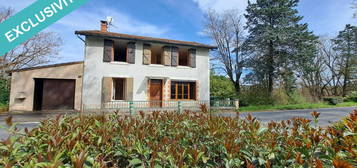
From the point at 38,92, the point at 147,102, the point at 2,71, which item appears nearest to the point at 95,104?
the point at 147,102

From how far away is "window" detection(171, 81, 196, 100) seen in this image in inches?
562

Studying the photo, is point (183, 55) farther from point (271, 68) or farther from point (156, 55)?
point (271, 68)

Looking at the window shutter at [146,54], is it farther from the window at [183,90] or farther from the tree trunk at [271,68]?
the tree trunk at [271,68]

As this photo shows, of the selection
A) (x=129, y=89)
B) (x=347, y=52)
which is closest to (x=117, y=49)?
(x=129, y=89)

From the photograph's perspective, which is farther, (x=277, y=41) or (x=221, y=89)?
(x=221, y=89)

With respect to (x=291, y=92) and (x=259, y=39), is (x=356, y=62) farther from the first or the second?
(x=259, y=39)

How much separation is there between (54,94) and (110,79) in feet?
15.2

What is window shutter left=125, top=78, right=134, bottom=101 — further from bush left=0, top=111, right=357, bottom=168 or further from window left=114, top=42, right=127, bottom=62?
bush left=0, top=111, right=357, bottom=168

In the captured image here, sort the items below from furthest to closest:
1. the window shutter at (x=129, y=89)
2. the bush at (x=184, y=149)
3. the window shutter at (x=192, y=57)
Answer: the window shutter at (x=192, y=57)
the window shutter at (x=129, y=89)
the bush at (x=184, y=149)

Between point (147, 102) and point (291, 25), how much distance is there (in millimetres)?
17387

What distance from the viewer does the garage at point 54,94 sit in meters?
12.4

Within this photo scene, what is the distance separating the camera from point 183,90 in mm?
14594

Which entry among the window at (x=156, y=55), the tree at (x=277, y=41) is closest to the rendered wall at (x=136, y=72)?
the window at (x=156, y=55)

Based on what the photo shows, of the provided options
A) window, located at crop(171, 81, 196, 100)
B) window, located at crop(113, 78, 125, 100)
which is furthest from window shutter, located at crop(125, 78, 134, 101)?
window, located at crop(171, 81, 196, 100)
